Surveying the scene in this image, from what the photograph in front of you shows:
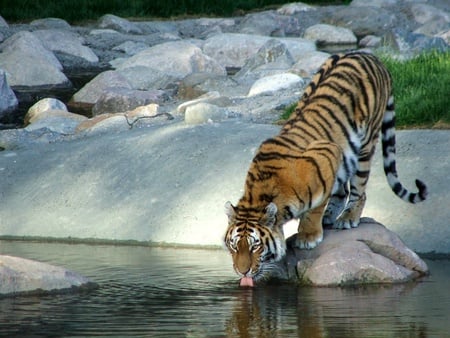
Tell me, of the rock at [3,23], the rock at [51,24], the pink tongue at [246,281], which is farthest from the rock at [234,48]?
the pink tongue at [246,281]

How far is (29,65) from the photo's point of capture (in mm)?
21266

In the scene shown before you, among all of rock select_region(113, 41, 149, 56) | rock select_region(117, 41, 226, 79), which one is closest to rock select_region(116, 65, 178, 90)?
rock select_region(117, 41, 226, 79)

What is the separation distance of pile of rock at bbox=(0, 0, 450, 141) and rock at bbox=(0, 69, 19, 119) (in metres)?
0.02

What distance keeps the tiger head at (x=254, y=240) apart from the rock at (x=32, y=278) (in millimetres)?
1110

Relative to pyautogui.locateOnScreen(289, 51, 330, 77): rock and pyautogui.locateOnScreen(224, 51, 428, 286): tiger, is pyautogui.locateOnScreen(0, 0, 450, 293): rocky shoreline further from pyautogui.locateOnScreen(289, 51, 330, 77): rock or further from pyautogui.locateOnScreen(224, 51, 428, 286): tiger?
pyautogui.locateOnScreen(224, 51, 428, 286): tiger

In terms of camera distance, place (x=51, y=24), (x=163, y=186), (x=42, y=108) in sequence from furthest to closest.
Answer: (x=51, y=24) → (x=42, y=108) → (x=163, y=186)

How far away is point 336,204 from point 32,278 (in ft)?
7.93

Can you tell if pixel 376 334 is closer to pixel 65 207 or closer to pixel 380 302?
pixel 380 302

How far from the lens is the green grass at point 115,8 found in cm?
2930

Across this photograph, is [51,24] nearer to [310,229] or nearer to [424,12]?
[424,12]

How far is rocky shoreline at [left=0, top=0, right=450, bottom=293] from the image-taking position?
34.4 feet

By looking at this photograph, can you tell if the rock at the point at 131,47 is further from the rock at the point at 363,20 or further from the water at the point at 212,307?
the water at the point at 212,307

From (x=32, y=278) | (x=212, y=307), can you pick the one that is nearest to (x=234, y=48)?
(x=32, y=278)

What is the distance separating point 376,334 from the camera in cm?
666
